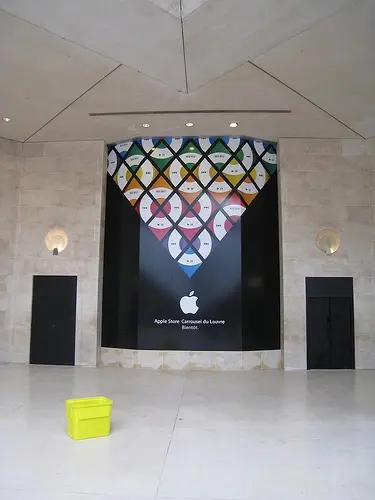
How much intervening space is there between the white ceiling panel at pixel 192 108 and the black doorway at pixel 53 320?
2989 mm

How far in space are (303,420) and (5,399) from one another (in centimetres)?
361

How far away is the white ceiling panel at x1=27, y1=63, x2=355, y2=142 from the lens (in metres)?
6.58

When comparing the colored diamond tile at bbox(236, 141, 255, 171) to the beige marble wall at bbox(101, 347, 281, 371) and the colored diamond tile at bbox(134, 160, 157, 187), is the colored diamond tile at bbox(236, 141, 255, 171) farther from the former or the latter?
the beige marble wall at bbox(101, 347, 281, 371)

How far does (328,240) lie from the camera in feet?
28.5

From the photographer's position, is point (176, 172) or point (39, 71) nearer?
point (39, 71)

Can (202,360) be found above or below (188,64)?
below

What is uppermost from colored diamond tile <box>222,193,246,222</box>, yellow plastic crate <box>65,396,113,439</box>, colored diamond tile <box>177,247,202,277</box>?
colored diamond tile <box>222,193,246,222</box>

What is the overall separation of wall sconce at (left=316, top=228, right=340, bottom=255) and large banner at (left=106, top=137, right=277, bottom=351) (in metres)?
1.51

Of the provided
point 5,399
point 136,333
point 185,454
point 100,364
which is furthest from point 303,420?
point 100,364

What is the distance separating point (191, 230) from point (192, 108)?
2324 millimetres

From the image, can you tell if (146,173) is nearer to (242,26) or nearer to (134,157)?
(134,157)

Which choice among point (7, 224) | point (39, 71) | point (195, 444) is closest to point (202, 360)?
point (195, 444)

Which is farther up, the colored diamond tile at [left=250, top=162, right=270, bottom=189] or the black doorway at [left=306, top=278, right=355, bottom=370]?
the colored diamond tile at [left=250, top=162, right=270, bottom=189]

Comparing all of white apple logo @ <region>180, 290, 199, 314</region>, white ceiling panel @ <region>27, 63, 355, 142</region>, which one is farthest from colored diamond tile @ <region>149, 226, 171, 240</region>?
white ceiling panel @ <region>27, 63, 355, 142</region>
